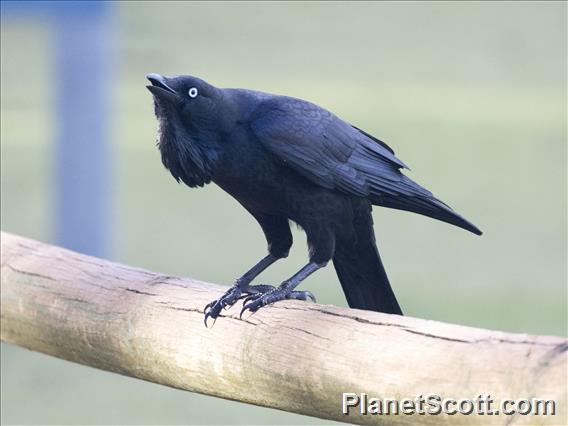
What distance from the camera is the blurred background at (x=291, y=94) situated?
5520 mm

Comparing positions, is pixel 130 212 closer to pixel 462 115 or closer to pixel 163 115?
pixel 462 115

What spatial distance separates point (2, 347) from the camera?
5656mm

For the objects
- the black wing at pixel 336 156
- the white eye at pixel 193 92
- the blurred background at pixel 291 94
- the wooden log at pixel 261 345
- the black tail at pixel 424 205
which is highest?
the white eye at pixel 193 92

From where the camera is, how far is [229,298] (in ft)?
6.42

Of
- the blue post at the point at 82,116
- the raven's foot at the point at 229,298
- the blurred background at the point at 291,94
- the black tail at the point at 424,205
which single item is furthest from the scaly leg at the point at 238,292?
the blue post at the point at 82,116

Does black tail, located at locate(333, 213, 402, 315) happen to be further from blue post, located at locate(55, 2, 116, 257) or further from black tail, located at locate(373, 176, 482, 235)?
blue post, located at locate(55, 2, 116, 257)

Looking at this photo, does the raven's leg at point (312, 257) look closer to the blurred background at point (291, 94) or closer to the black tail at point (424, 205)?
the black tail at point (424, 205)

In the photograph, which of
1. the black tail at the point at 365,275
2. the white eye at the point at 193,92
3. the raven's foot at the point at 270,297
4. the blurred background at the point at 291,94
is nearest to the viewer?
the raven's foot at the point at 270,297

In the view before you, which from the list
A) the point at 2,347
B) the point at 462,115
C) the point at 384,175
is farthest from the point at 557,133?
the point at 384,175

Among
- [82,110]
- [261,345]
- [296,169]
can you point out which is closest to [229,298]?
[261,345]

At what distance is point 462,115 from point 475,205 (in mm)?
3709

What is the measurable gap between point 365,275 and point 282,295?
0.80 ft

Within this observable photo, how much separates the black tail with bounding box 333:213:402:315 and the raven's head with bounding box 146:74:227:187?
12.6 inches

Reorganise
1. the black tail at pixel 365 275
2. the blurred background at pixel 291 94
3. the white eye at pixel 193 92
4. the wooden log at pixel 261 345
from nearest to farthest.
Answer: the wooden log at pixel 261 345 < the white eye at pixel 193 92 < the black tail at pixel 365 275 < the blurred background at pixel 291 94
